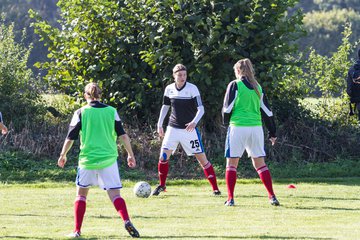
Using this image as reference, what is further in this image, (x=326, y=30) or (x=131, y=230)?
(x=326, y=30)

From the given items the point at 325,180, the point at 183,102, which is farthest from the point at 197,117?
the point at 325,180

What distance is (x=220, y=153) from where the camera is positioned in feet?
59.6

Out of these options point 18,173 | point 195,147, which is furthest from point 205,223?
point 18,173

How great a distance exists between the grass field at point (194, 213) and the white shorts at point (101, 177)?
571 mm

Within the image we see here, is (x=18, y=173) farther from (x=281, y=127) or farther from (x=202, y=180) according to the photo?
(x=281, y=127)

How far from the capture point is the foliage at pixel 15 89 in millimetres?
19625

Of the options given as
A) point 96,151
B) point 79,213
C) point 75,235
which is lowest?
point 75,235

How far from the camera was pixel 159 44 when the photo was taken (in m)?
18.4

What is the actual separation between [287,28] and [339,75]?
255 centimetres

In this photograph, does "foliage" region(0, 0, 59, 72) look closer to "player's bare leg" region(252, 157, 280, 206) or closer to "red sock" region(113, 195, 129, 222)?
"player's bare leg" region(252, 157, 280, 206)

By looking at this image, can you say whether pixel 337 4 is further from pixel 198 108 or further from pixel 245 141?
pixel 245 141

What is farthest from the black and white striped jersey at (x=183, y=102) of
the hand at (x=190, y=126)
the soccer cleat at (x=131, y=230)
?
the soccer cleat at (x=131, y=230)

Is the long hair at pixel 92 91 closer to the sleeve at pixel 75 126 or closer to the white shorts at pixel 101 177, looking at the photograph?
the sleeve at pixel 75 126

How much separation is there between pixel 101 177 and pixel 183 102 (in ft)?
13.0
